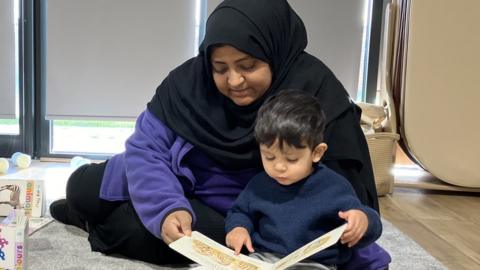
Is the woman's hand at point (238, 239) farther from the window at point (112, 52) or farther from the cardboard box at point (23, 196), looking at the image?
the window at point (112, 52)

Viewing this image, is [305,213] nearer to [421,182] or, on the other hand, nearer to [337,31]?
[421,182]

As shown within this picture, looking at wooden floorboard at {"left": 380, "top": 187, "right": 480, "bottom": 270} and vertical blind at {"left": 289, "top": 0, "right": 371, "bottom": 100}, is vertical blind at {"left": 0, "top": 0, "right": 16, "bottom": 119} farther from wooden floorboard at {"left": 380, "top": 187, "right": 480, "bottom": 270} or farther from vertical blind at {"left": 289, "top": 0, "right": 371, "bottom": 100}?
wooden floorboard at {"left": 380, "top": 187, "right": 480, "bottom": 270}

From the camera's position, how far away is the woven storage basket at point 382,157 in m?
2.26

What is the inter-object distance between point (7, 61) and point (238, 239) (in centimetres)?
231

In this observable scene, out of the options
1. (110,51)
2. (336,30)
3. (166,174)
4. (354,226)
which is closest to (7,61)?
(110,51)

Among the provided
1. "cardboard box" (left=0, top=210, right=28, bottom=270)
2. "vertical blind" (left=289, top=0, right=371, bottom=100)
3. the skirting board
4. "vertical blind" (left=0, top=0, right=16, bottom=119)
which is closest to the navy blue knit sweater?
"cardboard box" (left=0, top=210, right=28, bottom=270)

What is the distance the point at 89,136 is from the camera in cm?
305

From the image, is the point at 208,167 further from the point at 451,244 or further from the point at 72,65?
the point at 72,65

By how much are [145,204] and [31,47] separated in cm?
203

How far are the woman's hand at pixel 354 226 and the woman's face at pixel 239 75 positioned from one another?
0.33m

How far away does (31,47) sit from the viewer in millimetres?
2738

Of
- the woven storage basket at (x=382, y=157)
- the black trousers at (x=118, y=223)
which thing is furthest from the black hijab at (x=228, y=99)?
the woven storage basket at (x=382, y=157)

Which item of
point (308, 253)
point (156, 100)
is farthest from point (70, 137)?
point (308, 253)

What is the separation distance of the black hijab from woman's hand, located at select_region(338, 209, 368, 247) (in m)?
0.25
